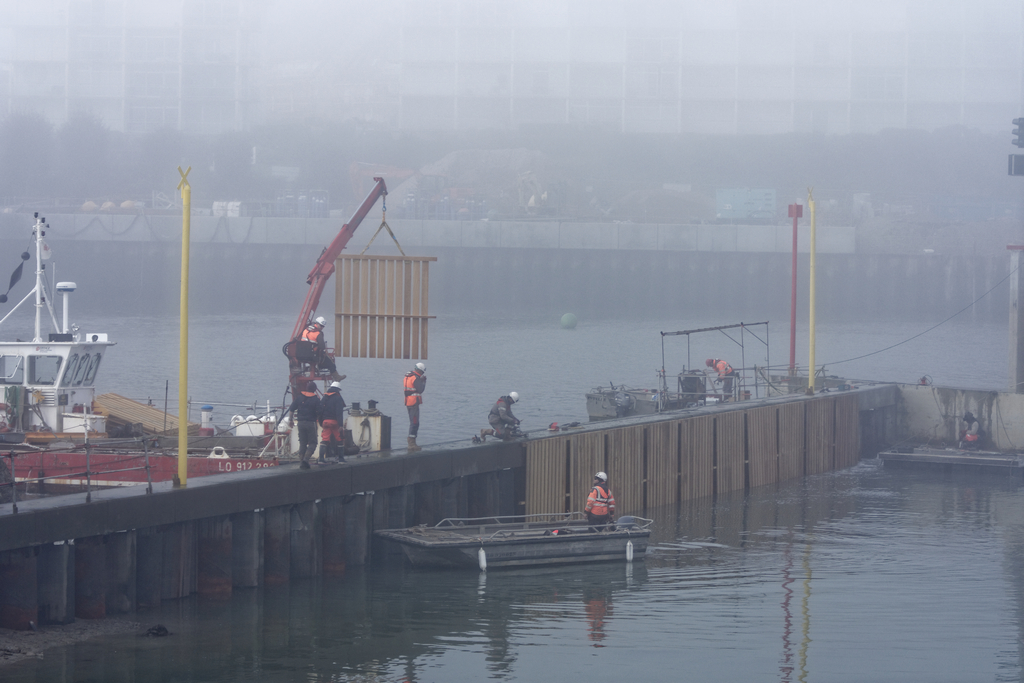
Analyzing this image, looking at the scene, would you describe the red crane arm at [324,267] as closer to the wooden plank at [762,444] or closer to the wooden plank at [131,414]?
the wooden plank at [131,414]

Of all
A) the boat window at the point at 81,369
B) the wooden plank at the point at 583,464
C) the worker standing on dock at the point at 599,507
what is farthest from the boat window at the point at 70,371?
the worker standing on dock at the point at 599,507

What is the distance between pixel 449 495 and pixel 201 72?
157m

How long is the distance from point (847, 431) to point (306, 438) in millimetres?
21536

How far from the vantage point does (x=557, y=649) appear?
58.2ft

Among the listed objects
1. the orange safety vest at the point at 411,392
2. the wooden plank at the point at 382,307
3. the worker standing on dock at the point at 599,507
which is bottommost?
the worker standing on dock at the point at 599,507

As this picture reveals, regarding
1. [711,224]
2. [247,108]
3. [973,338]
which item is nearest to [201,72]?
[247,108]

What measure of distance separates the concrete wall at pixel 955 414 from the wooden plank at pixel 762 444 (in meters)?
9.47

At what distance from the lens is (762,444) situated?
105 feet

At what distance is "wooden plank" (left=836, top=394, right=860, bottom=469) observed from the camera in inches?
1421

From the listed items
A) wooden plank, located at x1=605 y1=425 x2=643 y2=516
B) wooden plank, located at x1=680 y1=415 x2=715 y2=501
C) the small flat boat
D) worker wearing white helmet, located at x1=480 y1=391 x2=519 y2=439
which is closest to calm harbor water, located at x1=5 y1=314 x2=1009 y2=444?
wooden plank, located at x1=680 y1=415 x2=715 y2=501

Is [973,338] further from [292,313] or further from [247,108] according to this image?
[247,108]

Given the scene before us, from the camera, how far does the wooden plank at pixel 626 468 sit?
26.4 m

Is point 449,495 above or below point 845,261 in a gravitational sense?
below

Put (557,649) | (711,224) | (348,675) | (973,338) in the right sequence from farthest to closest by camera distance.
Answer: (711,224), (973,338), (557,649), (348,675)
